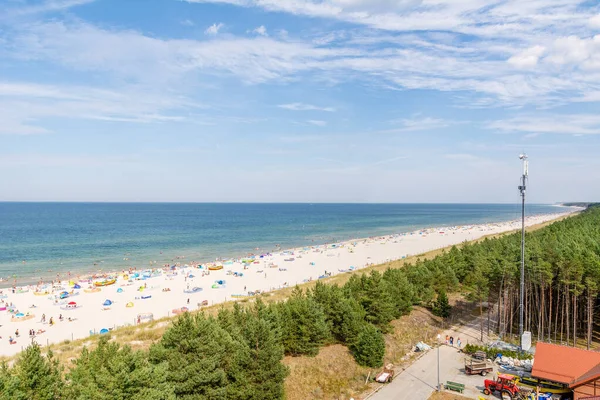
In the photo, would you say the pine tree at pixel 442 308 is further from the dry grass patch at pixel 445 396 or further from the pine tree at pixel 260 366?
the pine tree at pixel 260 366

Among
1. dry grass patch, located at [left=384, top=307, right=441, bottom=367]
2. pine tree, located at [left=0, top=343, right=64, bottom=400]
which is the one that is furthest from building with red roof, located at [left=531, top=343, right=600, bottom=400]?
pine tree, located at [left=0, top=343, right=64, bottom=400]

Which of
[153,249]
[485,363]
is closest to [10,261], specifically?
[153,249]

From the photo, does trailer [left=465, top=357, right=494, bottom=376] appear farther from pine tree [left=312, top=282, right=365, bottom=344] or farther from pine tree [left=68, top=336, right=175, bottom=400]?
pine tree [left=68, top=336, right=175, bottom=400]

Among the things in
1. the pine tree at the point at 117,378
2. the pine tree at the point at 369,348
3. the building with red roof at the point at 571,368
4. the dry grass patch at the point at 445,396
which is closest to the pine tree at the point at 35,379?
the pine tree at the point at 117,378

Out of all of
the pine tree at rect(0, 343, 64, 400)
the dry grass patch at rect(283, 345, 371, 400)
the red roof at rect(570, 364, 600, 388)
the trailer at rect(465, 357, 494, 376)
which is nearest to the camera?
the pine tree at rect(0, 343, 64, 400)

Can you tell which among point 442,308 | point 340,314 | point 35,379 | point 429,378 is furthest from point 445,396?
point 35,379

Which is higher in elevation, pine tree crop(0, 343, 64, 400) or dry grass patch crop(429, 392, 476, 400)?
pine tree crop(0, 343, 64, 400)

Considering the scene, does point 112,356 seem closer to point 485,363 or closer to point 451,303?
point 485,363

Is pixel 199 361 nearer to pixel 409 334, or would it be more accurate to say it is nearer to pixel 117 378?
pixel 117 378
